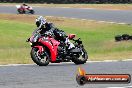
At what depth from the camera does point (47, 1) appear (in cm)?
5475

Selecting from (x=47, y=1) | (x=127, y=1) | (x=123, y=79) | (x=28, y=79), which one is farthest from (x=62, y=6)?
(x=123, y=79)

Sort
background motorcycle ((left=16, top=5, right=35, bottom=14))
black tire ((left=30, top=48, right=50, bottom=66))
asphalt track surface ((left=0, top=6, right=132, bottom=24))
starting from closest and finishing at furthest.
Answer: black tire ((left=30, top=48, right=50, bottom=66)) < asphalt track surface ((left=0, top=6, right=132, bottom=24)) < background motorcycle ((left=16, top=5, right=35, bottom=14))

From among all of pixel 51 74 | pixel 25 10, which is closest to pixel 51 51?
pixel 51 74

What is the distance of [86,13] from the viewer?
47.1 m

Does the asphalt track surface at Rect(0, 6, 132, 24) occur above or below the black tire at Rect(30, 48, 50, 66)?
below

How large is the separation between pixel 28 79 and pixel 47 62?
3278 mm

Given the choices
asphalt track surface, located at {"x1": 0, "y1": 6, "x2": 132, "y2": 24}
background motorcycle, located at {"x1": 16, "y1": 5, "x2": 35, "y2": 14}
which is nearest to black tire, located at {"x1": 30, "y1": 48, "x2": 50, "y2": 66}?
asphalt track surface, located at {"x1": 0, "y1": 6, "x2": 132, "y2": 24}

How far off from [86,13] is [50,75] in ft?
119

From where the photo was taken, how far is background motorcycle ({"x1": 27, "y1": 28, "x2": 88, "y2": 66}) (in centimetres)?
1330

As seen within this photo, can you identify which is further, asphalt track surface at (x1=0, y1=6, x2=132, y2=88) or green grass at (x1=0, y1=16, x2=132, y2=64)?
green grass at (x1=0, y1=16, x2=132, y2=64)

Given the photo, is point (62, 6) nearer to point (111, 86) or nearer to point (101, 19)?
point (101, 19)

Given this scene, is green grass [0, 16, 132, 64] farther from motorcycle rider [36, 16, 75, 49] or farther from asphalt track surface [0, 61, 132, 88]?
A: asphalt track surface [0, 61, 132, 88]

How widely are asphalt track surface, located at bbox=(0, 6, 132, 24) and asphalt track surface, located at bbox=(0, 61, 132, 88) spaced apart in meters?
28.5

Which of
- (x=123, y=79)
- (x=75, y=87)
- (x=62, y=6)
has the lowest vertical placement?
(x=62, y=6)
